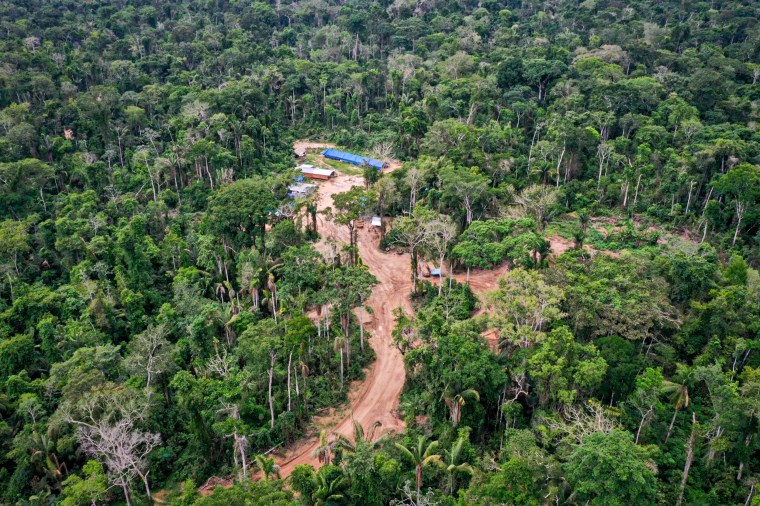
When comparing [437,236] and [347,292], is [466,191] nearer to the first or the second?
[437,236]

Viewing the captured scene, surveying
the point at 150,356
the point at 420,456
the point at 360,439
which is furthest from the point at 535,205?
the point at 150,356

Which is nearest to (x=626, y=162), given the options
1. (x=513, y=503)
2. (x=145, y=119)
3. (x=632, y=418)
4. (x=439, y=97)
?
(x=439, y=97)

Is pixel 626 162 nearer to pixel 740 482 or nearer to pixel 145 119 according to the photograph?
pixel 740 482

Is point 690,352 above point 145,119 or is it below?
below

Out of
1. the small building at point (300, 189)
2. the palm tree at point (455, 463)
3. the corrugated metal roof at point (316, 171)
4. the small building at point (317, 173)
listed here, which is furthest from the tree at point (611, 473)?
the corrugated metal roof at point (316, 171)

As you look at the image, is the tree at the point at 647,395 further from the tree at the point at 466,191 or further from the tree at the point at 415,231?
the tree at the point at 466,191

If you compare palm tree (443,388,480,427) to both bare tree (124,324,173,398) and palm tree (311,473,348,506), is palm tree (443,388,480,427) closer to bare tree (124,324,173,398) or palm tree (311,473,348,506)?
palm tree (311,473,348,506)
